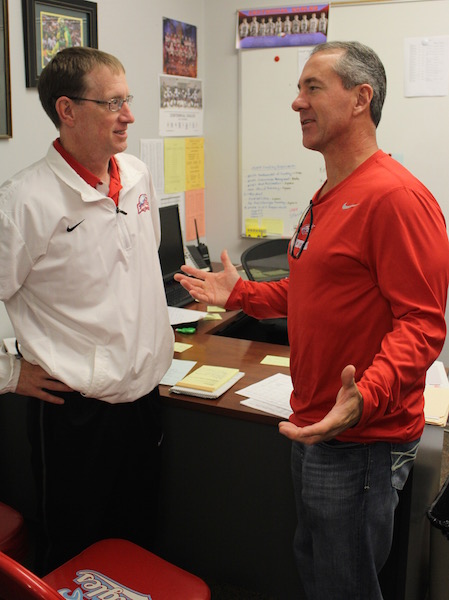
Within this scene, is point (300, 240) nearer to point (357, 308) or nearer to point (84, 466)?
point (357, 308)

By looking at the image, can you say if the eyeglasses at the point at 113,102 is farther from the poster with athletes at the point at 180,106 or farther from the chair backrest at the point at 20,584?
the poster with athletes at the point at 180,106

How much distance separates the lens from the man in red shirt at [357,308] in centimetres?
129

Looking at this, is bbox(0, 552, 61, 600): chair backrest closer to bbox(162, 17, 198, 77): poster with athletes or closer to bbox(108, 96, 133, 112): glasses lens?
bbox(108, 96, 133, 112): glasses lens

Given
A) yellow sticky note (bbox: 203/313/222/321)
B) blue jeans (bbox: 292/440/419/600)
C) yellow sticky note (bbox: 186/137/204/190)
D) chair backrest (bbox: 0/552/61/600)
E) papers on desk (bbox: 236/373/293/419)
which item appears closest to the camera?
chair backrest (bbox: 0/552/61/600)

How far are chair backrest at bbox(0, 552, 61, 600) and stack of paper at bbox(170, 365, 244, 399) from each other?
1064mm

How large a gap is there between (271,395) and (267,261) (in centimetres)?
149

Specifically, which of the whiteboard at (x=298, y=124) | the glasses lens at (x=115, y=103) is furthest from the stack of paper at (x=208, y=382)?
the whiteboard at (x=298, y=124)

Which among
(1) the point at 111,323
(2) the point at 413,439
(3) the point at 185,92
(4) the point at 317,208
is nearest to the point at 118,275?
(1) the point at 111,323

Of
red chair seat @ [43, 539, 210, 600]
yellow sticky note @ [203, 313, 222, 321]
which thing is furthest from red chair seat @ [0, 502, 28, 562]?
yellow sticky note @ [203, 313, 222, 321]

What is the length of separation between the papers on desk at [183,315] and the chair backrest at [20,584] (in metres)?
1.69

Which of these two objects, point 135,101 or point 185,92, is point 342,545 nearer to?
point 135,101

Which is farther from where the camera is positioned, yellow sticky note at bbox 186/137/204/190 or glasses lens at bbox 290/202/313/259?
yellow sticky note at bbox 186/137/204/190

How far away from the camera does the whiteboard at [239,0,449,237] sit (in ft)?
11.1

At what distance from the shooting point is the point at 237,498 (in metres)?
2.09
